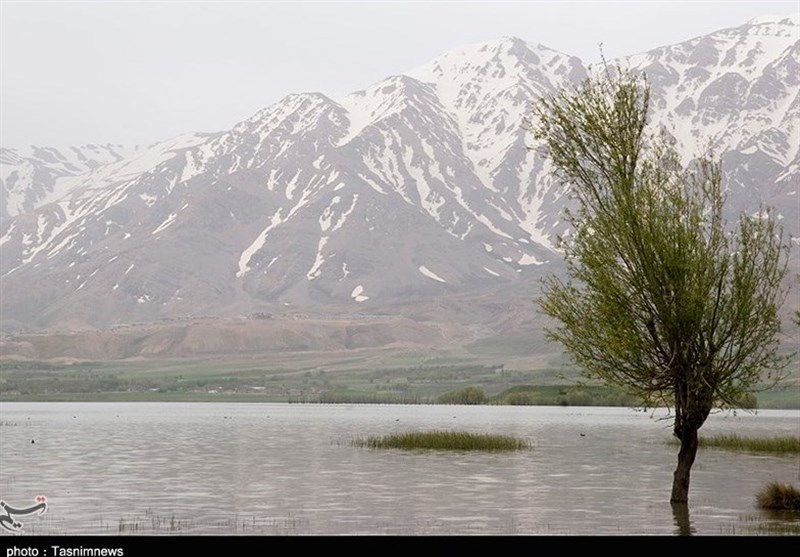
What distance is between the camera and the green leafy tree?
157 feet

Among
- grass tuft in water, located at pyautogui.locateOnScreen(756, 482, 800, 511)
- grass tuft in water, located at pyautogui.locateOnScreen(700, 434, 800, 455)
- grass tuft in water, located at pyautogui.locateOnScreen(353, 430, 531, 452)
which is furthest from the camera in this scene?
grass tuft in water, located at pyautogui.locateOnScreen(353, 430, 531, 452)

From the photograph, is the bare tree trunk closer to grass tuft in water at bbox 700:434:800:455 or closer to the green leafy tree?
the green leafy tree

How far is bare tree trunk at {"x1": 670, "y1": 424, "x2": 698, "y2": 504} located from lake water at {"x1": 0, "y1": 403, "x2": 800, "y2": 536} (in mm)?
1008

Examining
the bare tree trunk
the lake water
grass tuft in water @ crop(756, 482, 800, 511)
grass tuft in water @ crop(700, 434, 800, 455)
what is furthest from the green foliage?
grass tuft in water @ crop(700, 434, 800, 455)

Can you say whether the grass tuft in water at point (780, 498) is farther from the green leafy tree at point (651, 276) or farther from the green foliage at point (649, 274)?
the green foliage at point (649, 274)

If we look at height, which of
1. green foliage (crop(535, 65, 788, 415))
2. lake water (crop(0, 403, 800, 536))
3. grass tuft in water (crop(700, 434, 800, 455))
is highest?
green foliage (crop(535, 65, 788, 415))

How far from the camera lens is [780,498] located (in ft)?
179

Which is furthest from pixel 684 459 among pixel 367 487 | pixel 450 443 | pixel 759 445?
pixel 759 445

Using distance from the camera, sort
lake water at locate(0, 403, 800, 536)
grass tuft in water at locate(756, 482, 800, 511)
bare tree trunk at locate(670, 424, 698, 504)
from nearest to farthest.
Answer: lake water at locate(0, 403, 800, 536) → bare tree trunk at locate(670, 424, 698, 504) → grass tuft in water at locate(756, 482, 800, 511)

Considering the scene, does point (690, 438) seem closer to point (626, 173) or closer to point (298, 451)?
point (626, 173)

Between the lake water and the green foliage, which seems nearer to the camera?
the green foliage

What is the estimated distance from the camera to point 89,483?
7056 centimetres
